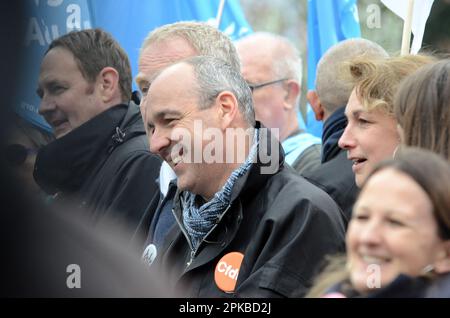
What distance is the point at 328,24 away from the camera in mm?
5723

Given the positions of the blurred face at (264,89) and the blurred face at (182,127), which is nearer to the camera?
the blurred face at (182,127)

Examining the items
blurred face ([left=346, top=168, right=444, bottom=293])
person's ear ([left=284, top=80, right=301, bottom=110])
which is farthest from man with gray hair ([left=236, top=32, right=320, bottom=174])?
blurred face ([left=346, top=168, right=444, bottom=293])

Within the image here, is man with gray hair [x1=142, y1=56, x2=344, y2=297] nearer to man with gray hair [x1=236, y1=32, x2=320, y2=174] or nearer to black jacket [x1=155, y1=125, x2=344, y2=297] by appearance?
black jacket [x1=155, y1=125, x2=344, y2=297]

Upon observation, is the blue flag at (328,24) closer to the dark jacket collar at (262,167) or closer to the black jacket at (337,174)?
the black jacket at (337,174)

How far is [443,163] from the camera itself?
2.02 m

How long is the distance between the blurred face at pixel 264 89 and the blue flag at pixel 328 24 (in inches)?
17.0

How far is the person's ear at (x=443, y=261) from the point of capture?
1.97 m

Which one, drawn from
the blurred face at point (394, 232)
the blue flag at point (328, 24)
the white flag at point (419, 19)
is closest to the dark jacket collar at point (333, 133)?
the white flag at point (419, 19)

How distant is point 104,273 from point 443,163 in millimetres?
1489

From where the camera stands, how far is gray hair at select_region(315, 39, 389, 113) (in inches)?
173

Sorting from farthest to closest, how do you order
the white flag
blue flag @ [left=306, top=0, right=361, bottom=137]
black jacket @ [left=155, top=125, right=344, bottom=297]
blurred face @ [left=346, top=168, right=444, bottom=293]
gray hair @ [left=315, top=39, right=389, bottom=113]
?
blue flag @ [left=306, top=0, right=361, bottom=137]
the white flag
gray hair @ [left=315, top=39, right=389, bottom=113]
black jacket @ [left=155, top=125, right=344, bottom=297]
blurred face @ [left=346, top=168, right=444, bottom=293]

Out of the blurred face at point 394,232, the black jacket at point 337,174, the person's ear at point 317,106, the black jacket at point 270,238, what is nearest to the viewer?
the blurred face at point 394,232

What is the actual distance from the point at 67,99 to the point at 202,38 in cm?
89

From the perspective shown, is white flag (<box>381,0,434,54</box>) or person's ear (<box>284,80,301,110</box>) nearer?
white flag (<box>381,0,434,54</box>)
